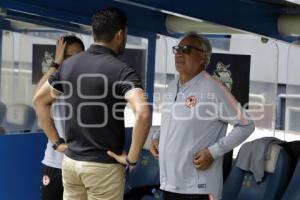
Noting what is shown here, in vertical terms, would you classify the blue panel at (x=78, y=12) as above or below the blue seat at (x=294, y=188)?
above

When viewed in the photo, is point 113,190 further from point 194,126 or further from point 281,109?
point 281,109

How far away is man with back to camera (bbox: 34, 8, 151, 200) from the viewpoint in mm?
2510

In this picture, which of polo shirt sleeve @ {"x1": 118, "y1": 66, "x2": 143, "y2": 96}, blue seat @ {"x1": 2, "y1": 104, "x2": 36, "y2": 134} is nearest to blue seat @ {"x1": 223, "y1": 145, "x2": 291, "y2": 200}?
polo shirt sleeve @ {"x1": 118, "y1": 66, "x2": 143, "y2": 96}

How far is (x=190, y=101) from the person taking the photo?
114 inches

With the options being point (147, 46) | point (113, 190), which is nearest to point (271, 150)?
point (113, 190)

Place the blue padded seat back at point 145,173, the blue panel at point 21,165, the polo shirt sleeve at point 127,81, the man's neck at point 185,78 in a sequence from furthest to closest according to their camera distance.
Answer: the blue padded seat back at point 145,173 → the blue panel at point 21,165 → the man's neck at point 185,78 → the polo shirt sleeve at point 127,81

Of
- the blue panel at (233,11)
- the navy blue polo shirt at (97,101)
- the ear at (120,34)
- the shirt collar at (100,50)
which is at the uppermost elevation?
the blue panel at (233,11)

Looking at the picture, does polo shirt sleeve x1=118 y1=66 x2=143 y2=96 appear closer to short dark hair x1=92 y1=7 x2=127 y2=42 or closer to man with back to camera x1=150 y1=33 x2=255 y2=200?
short dark hair x1=92 y1=7 x2=127 y2=42

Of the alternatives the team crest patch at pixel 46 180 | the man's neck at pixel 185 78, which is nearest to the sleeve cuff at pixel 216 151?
the man's neck at pixel 185 78

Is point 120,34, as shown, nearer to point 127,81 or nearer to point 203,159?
point 127,81

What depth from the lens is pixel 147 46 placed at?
5258 millimetres

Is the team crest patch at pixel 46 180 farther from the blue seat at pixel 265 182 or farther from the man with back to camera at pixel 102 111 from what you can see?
the blue seat at pixel 265 182

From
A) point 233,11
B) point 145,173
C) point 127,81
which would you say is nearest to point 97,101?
point 127,81

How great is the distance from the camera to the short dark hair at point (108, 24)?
2570 mm
